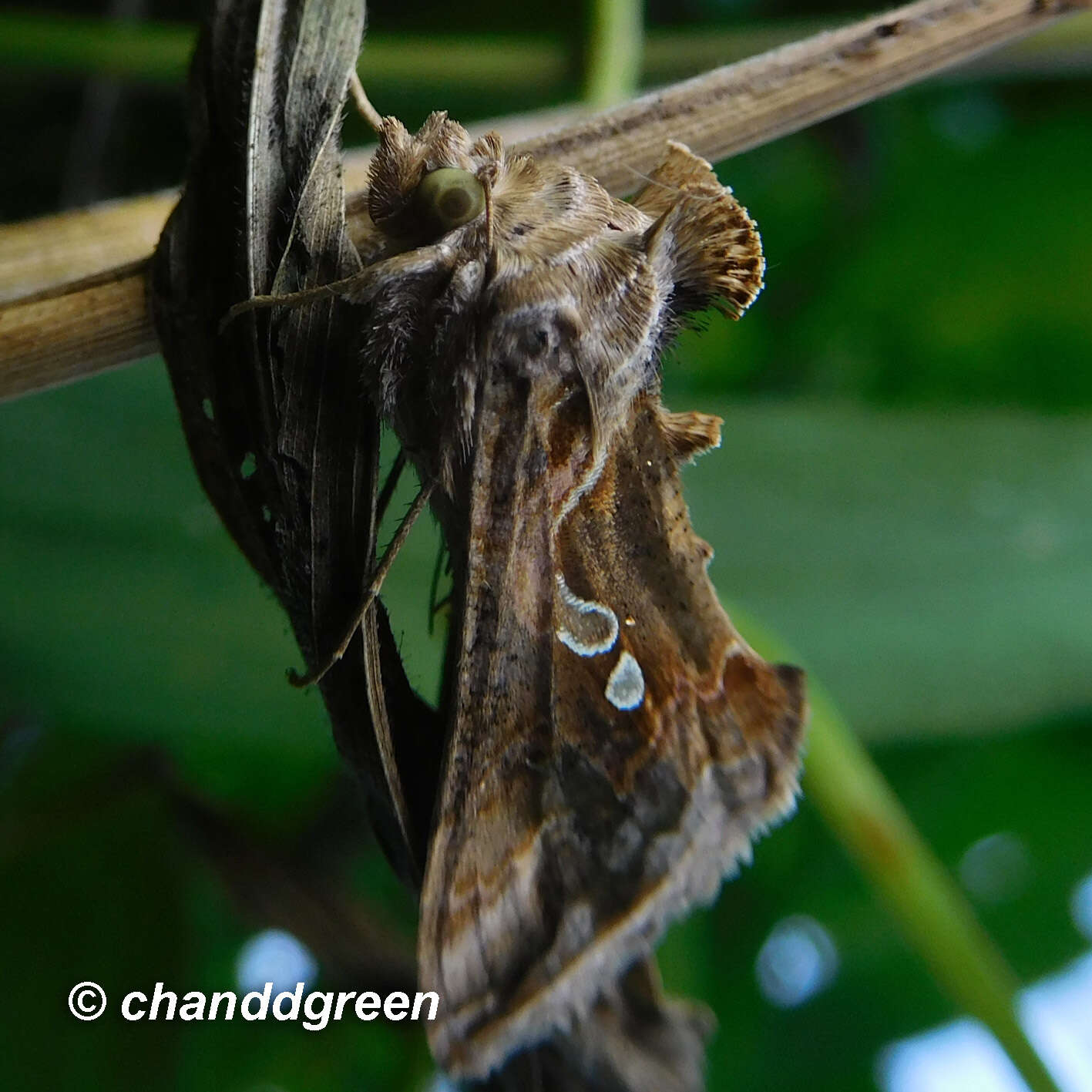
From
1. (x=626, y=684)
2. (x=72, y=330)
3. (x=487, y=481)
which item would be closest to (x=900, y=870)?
(x=626, y=684)

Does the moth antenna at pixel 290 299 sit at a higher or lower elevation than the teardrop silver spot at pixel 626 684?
higher

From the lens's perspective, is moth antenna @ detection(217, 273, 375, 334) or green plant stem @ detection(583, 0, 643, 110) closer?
moth antenna @ detection(217, 273, 375, 334)

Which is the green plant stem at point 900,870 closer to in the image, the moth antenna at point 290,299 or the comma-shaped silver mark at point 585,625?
the comma-shaped silver mark at point 585,625

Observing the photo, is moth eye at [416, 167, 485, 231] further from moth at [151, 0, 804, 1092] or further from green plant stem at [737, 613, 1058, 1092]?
green plant stem at [737, 613, 1058, 1092]

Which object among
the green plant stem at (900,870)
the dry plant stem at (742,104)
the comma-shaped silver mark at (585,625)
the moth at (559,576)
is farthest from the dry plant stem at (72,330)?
the green plant stem at (900,870)

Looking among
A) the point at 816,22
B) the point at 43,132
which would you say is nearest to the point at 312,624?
the point at 43,132

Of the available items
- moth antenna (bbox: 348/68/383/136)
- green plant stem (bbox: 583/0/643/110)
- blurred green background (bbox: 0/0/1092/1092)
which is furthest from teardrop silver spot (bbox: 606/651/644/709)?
green plant stem (bbox: 583/0/643/110)
